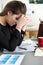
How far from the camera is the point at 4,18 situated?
1755mm

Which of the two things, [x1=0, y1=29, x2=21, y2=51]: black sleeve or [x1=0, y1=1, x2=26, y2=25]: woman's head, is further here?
[x1=0, y1=1, x2=26, y2=25]: woman's head

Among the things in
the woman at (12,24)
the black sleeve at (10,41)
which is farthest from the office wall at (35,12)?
the black sleeve at (10,41)

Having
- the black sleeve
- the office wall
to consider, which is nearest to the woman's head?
the black sleeve

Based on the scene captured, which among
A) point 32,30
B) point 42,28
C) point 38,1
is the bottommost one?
point 32,30

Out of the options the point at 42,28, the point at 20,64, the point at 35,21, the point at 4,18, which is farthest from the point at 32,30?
the point at 20,64

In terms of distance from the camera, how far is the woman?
58.7 inches

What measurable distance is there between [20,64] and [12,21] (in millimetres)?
710

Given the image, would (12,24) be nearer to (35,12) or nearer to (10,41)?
(10,41)

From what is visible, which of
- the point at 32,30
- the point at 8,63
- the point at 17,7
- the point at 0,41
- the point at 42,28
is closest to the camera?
the point at 8,63

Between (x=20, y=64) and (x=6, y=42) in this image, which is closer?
(x=20, y=64)

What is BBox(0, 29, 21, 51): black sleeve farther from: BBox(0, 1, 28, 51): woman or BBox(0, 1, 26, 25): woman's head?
BBox(0, 1, 26, 25): woman's head

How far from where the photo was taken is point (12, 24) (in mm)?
1758

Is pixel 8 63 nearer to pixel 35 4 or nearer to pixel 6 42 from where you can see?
pixel 6 42

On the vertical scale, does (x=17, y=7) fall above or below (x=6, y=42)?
above
